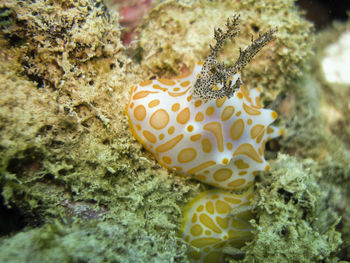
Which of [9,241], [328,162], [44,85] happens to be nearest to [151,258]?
[9,241]

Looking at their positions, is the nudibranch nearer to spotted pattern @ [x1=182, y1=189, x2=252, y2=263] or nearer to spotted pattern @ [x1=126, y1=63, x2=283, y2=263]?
spotted pattern @ [x1=126, y1=63, x2=283, y2=263]

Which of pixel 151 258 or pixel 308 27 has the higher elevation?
pixel 308 27

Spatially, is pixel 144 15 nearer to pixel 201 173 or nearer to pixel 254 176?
pixel 201 173

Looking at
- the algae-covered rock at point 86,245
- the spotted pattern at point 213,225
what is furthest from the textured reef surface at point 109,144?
the spotted pattern at point 213,225

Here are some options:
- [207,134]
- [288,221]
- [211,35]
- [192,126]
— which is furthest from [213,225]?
[211,35]

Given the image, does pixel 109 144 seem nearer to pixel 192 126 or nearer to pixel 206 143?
pixel 192 126

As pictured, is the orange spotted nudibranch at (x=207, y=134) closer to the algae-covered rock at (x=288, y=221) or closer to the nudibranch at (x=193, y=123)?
the nudibranch at (x=193, y=123)
